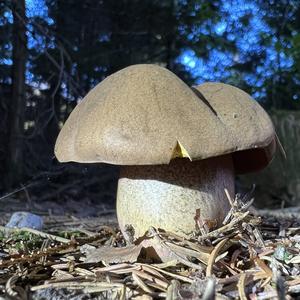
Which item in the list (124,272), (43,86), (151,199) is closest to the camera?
(124,272)

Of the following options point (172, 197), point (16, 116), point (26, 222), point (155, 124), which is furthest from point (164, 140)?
point (16, 116)

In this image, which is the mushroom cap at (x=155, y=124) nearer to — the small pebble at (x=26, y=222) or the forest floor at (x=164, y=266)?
the forest floor at (x=164, y=266)

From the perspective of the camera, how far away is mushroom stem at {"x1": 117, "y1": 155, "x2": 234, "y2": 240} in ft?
4.29

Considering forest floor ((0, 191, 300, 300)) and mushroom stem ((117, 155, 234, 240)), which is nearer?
forest floor ((0, 191, 300, 300))

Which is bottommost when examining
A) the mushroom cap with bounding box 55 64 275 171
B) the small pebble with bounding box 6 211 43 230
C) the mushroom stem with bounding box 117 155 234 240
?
the small pebble with bounding box 6 211 43 230

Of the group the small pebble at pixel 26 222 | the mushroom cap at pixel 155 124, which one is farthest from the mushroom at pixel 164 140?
the small pebble at pixel 26 222

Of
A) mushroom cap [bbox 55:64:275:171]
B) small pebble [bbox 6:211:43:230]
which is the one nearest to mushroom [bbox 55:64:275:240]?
mushroom cap [bbox 55:64:275:171]

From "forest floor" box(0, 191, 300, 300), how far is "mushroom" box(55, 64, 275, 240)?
0.08 m

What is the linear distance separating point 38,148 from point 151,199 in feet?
9.61

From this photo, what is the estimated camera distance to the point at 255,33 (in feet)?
19.6

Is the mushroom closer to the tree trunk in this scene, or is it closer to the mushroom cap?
the mushroom cap

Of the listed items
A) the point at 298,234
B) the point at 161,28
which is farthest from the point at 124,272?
the point at 161,28

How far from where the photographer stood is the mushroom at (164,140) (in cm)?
115

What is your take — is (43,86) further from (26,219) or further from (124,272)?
(124,272)
